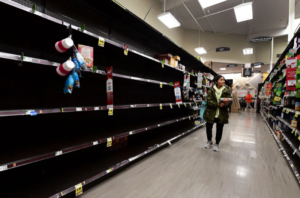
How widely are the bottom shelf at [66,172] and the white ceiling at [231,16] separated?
6854mm

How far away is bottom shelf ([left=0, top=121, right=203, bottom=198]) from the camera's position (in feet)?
4.38

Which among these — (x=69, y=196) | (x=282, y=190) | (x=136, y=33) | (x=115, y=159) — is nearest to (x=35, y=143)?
(x=69, y=196)

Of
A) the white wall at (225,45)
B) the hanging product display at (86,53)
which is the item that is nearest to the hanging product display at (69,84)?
the hanging product display at (86,53)

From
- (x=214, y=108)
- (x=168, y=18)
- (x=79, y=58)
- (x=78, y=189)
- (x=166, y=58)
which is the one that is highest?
(x=168, y=18)

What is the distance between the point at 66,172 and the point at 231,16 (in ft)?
33.0

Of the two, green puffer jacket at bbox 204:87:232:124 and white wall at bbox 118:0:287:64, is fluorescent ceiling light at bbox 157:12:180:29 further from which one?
green puffer jacket at bbox 204:87:232:124

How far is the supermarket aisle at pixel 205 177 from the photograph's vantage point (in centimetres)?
158

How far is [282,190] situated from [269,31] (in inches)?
439

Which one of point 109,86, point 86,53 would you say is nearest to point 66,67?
point 86,53

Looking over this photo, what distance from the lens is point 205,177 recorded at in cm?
189

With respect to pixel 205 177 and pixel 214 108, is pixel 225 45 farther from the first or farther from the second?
pixel 205 177

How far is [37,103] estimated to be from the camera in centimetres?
159

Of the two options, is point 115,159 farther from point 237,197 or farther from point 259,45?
point 259,45

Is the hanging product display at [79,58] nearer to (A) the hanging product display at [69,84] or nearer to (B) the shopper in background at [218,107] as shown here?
(A) the hanging product display at [69,84]
